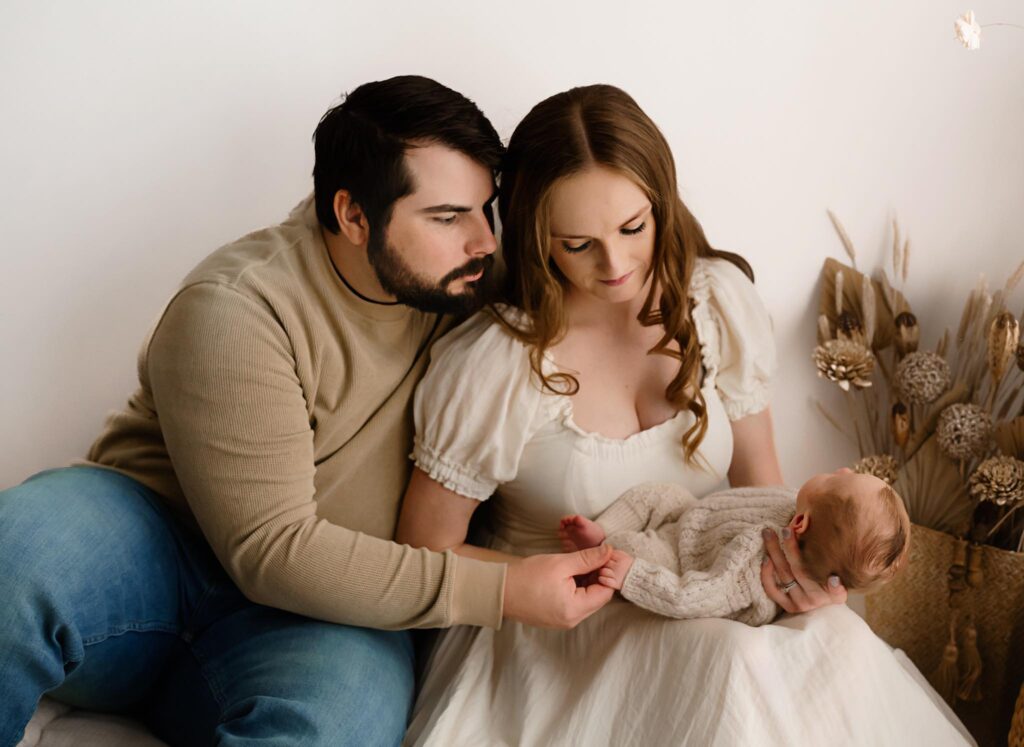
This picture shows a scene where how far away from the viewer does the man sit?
1549 millimetres

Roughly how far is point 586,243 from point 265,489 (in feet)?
2.19

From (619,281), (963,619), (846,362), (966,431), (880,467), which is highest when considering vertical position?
(619,281)

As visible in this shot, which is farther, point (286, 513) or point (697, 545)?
point (697, 545)

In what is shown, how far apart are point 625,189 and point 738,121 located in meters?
0.62

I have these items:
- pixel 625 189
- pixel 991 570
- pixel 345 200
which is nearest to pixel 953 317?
pixel 991 570

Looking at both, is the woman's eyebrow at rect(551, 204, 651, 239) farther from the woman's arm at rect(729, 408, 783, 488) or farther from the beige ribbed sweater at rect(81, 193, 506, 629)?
the woman's arm at rect(729, 408, 783, 488)

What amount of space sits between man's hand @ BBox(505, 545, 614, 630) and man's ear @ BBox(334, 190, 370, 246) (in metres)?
0.61

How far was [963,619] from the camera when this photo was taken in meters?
2.11

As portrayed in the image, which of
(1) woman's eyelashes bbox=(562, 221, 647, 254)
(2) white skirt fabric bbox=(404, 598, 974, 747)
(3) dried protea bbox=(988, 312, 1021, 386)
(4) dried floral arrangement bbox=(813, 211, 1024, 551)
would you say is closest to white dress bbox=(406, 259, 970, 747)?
(2) white skirt fabric bbox=(404, 598, 974, 747)

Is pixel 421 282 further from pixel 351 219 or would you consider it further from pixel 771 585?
pixel 771 585

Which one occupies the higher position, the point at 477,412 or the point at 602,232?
the point at 602,232

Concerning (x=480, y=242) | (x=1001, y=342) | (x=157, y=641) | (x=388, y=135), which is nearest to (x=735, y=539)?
(x=480, y=242)

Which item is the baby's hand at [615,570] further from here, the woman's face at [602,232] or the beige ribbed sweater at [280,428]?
the woman's face at [602,232]

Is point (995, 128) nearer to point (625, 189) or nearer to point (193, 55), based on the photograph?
point (625, 189)
